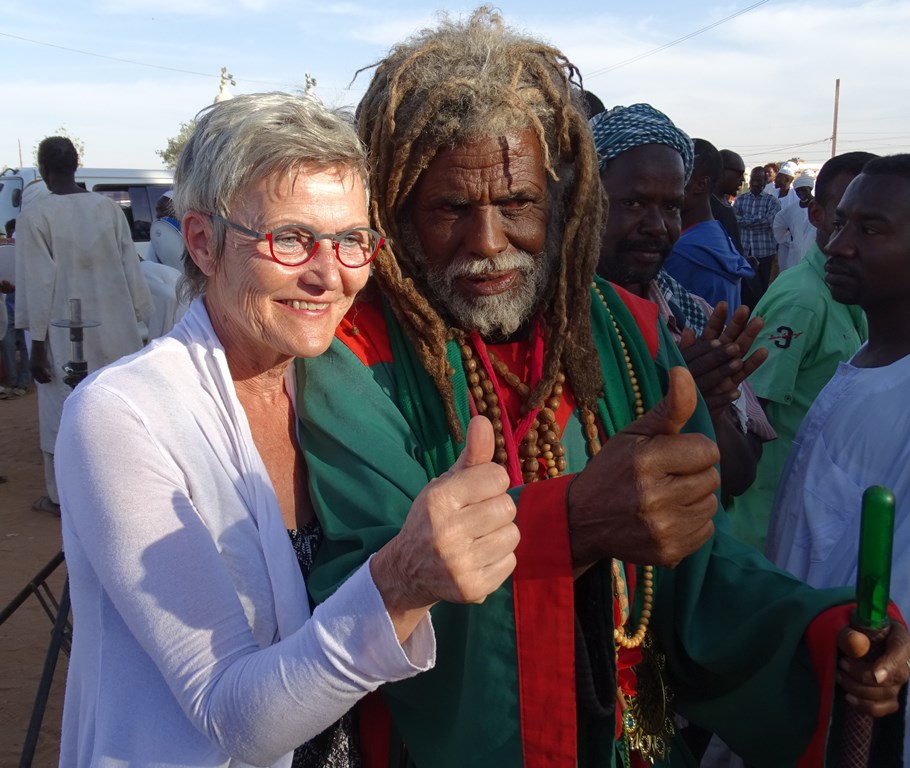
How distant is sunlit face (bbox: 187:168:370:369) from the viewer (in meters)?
1.58

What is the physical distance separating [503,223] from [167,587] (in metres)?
1.10

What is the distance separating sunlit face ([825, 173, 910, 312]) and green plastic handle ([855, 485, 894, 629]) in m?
1.44

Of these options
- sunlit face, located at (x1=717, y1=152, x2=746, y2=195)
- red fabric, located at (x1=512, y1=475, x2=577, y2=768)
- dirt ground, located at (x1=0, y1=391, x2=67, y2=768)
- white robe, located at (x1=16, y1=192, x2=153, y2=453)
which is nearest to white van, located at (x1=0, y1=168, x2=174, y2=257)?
dirt ground, located at (x1=0, y1=391, x2=67, y2=768)

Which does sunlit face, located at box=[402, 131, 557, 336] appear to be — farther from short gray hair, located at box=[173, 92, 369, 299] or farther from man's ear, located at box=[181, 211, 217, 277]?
man's ear, located at box=[181, 211, 217, 277]

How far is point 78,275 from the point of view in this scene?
19.9 feet

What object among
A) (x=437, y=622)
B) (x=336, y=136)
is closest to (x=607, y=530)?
(x=437, y=622)

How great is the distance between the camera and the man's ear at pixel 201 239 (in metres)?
1.64

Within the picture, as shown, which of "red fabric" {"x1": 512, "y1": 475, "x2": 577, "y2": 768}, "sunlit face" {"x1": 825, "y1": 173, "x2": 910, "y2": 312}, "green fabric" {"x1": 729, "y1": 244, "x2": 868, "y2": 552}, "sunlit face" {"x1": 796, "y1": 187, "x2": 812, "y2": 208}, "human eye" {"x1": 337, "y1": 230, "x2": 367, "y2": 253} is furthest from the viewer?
"sunlit face" {"x1": 796, "y1": 187, "x2": 812, "y2": 208}

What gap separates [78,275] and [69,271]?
65 millimetres

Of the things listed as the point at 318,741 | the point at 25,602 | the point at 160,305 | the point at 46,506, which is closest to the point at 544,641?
the point at 318,741

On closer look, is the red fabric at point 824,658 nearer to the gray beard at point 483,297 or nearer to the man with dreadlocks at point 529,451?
the man with dreadlocks at point 529,451

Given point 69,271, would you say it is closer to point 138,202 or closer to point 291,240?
point 291,240

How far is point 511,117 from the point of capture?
1.94m

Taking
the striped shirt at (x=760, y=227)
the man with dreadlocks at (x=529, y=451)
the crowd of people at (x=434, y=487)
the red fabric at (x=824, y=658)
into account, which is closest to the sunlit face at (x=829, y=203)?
the crowd of people at (x=434, y=487)
